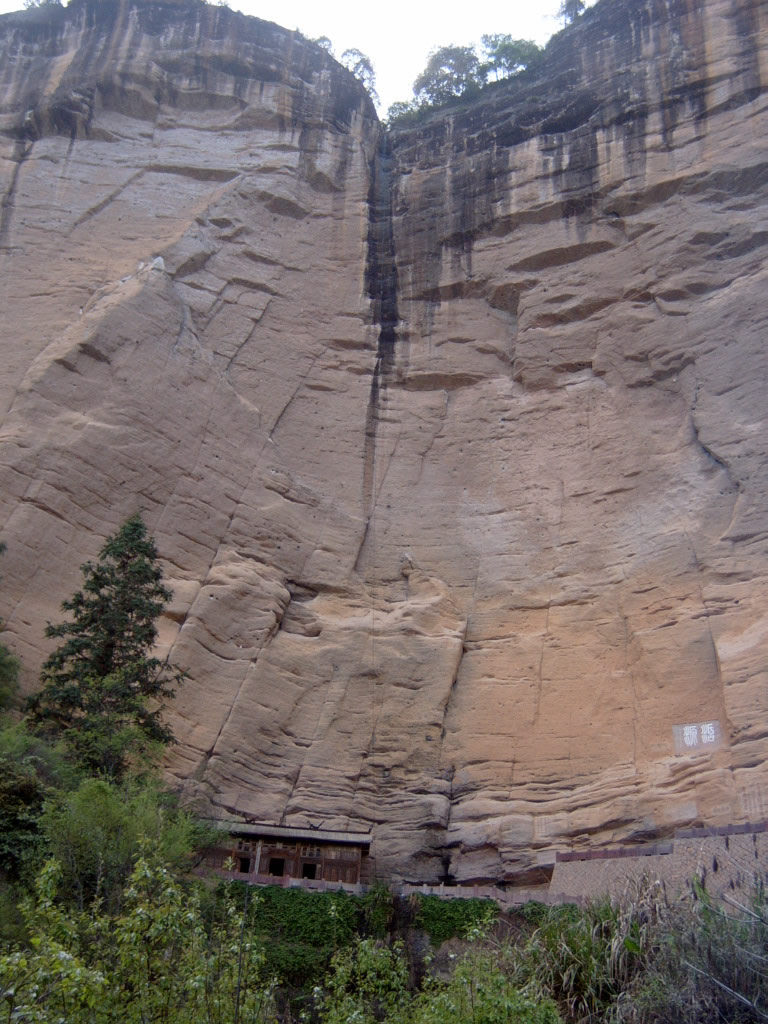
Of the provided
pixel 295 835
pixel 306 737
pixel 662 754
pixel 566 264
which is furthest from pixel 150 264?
pixel 662 754

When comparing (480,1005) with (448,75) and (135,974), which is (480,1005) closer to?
(135,974)

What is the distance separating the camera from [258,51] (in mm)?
30188

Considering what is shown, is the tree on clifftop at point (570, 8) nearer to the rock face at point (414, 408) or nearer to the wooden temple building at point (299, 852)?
the rock face at point (414, 408)

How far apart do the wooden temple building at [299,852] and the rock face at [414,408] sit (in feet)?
3.02

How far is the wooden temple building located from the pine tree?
226 centimetres

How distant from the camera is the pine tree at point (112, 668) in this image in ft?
56.9

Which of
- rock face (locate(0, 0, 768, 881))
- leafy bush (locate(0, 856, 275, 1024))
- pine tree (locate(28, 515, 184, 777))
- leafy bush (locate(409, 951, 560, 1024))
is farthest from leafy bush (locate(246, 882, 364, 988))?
leafy bush (locate(0, 856, 275, 1024))

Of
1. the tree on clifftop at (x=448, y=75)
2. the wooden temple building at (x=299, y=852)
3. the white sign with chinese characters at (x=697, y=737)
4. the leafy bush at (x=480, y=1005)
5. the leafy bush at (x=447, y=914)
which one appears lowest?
the leafy bush at (x=480, y=1005)

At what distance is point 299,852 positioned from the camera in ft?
61.1

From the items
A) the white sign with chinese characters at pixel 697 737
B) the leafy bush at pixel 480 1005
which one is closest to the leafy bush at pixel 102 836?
the leafy bush at pixel 480 1005

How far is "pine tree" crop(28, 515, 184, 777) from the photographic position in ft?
56.9

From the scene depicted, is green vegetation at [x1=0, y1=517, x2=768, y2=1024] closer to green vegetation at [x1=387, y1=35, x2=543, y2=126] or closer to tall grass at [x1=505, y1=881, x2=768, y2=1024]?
tall grass at [x1=505, y1=881, x2=768, y2=1024]

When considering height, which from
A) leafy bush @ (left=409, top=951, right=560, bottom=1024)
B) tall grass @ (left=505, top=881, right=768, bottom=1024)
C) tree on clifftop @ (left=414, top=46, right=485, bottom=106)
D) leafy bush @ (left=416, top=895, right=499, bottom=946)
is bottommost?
leafy bush @ (left=409, top=951, right=560, bottom=1024)

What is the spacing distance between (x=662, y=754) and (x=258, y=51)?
22.6 metres
